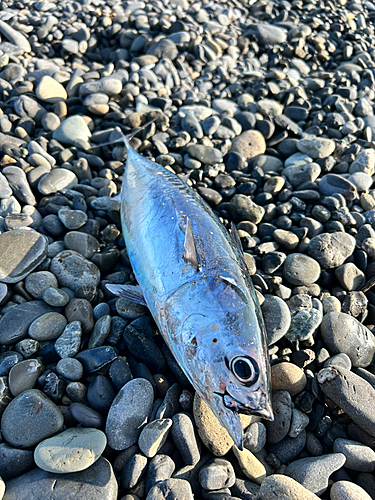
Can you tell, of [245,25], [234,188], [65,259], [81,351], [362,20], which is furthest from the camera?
[362,20]

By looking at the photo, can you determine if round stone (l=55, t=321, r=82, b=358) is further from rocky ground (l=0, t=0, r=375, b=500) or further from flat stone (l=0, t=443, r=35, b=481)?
flat stone (l=0, t=443, r=35, b=481)

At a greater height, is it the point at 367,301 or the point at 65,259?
the point at 367,301

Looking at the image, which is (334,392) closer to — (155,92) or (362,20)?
(155,92)

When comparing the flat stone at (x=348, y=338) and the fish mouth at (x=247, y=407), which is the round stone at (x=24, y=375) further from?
the flat stone at (x=348, y=338)

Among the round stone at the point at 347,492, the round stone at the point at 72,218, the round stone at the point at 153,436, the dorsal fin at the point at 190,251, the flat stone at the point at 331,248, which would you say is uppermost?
the dorsal fin at the point at 190,251

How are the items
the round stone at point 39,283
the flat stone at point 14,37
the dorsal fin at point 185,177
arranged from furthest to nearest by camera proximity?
the flat stone at point 14,37, the dorsal fin at point 185,177, the round stone at point 39,283

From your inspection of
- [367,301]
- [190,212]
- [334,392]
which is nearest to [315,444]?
[334,392]

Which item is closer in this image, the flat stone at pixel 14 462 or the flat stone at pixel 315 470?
the flat stone at pixel 14 462

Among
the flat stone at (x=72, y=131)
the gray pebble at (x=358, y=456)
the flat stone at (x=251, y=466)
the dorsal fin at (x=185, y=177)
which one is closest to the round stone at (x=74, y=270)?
the dorsal fin at (x=185, y=177)

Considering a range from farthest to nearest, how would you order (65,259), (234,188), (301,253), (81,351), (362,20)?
(362,20) → (234,188) → (301,253) → (65,259) → (81,351)
